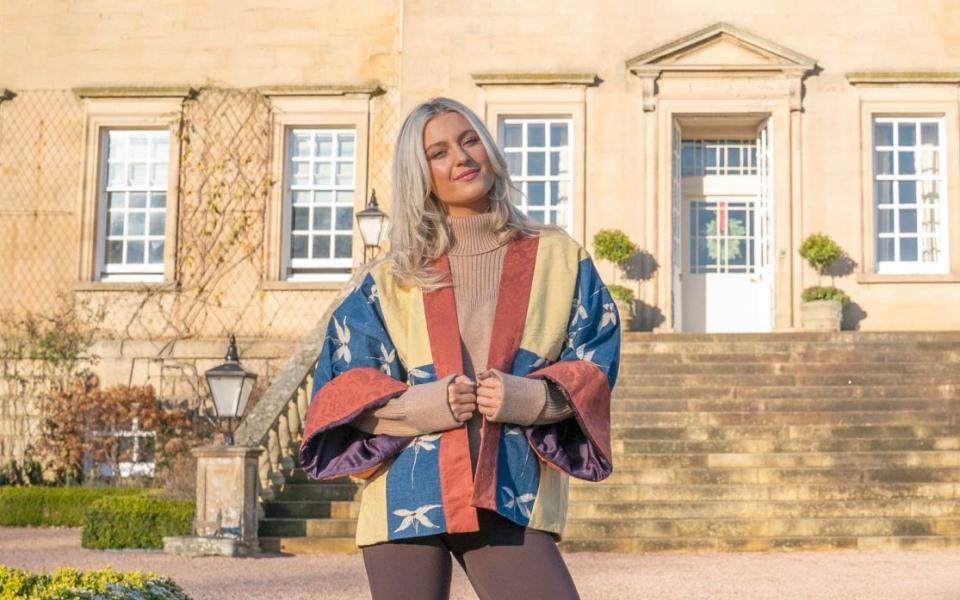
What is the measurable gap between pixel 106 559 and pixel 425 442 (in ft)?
25.4

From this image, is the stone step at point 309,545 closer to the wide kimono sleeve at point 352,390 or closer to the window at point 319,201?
the wide kimono sleeve at point 352,390

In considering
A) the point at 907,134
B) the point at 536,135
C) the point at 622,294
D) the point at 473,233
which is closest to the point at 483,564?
the point at 473,233

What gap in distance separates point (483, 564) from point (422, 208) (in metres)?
0.75

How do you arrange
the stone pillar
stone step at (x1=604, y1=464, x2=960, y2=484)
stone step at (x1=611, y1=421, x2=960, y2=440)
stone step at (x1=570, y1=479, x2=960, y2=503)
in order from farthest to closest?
stone step at (x1=611, y1=421, x2=960, y2=440), stone step at (x1=604, y1=464, x2=960, y2=484), stone step at (x1=570, y1=479, x2=960, y2=503), the stone pillar

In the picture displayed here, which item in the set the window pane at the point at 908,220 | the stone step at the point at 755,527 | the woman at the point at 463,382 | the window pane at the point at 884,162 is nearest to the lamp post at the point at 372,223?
the stone step at the point at 755,527

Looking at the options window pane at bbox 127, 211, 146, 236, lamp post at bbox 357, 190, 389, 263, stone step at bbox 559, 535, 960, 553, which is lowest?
stone step at bbox 559, 535, 960, 553

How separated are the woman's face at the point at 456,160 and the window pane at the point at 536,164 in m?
14.4

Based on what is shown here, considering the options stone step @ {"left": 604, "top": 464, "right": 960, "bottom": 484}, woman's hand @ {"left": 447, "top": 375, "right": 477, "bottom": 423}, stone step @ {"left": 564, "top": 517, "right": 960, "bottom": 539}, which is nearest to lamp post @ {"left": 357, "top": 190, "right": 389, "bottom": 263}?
stone step @ {"left": 604, "top": 464, "right": 960, "bottom": 484}

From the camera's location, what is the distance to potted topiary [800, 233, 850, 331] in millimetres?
15883

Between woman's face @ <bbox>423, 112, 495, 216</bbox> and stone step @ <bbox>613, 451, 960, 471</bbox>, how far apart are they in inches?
330

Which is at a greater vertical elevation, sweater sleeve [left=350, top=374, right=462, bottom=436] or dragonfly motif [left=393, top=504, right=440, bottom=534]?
sweater sleeve [left=350, top=374, right=462, bottom=436]

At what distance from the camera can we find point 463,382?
2.69m

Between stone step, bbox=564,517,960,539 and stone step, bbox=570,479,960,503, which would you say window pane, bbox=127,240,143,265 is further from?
stone step, bbox=564,517,960,539

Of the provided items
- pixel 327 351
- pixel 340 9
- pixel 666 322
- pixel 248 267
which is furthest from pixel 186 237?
pixel 327 351
